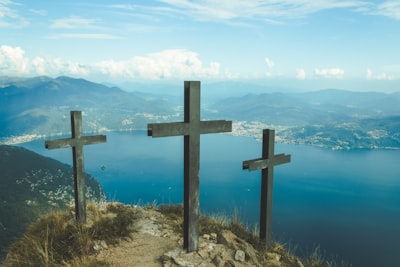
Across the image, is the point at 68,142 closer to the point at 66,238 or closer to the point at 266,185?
the point at 66,238

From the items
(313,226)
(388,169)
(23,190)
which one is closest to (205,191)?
(313,226)

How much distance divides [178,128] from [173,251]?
102 inches

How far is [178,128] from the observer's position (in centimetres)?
640

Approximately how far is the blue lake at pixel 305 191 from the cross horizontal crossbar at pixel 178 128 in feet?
115

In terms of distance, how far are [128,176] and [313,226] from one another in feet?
242

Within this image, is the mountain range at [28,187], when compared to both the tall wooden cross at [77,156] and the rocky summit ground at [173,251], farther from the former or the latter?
the rocky summit ground at [173,251]

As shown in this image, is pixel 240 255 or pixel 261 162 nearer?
pixel 240 255

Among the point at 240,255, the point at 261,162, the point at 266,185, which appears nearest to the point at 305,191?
the point at 266,185

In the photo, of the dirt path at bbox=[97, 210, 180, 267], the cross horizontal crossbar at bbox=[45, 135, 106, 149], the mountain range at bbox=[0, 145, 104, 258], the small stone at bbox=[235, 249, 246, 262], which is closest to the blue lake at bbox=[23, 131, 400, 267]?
the mountain range at bbox=[0, 145, 104, 258]

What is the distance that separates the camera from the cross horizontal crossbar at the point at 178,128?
20.1 feet

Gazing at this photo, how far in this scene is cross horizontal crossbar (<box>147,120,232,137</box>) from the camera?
6.12 meters

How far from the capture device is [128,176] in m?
127

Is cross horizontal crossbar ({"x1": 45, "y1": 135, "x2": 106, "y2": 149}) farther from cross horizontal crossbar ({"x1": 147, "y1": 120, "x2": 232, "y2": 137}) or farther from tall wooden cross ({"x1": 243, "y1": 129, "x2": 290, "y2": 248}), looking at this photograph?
tall wooden cross ({"x1": 243, "y1": 129, "x2": 290, "y2": 248})

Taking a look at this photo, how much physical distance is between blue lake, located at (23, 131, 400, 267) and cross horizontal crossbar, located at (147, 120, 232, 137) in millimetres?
35058
